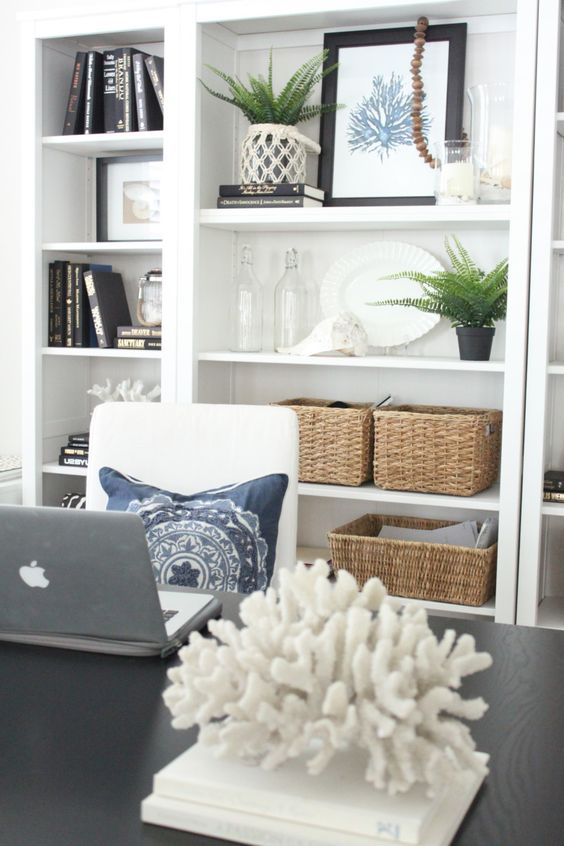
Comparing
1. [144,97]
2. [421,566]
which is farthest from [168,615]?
[144,97]

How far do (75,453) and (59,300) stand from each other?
0.49 metres

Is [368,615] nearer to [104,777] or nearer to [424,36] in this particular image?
[104,777]

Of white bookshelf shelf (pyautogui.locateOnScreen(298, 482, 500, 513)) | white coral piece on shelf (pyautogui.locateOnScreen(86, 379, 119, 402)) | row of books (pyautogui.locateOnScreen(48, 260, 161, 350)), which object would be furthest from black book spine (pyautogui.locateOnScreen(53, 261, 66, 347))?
white bookshelf shelf (pyautogui.locateOnScreen(298, 482, 500, 513))

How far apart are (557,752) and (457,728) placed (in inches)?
11.3

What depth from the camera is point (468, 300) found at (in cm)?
273

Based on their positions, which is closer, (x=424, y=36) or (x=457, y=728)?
(x=457, y=728)

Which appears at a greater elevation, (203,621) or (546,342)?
(546,342)

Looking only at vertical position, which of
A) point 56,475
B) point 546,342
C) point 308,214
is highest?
point 308,214

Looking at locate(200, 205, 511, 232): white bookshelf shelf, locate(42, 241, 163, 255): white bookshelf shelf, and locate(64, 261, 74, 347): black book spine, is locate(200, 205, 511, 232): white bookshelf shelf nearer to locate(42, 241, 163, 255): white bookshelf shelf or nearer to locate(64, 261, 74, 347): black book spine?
locate(42, 241, 163, 255): white bookshelf shelf

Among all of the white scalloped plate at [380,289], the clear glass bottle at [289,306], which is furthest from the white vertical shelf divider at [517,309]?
the clear glass bottle at [289,306]

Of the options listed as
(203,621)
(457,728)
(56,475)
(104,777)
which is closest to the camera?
(457,728)

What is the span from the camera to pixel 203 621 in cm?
146

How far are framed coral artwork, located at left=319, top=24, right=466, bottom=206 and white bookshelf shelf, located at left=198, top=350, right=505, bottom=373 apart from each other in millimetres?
462

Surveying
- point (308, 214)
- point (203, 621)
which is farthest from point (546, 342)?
point (203, 621)
